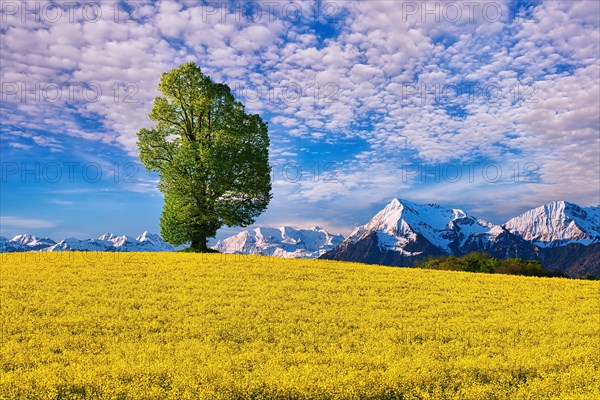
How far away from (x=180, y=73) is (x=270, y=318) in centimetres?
3367

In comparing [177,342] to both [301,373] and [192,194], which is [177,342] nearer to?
[301,373]

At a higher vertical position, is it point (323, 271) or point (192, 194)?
point (192, 194)

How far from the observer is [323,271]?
3497 centimetres

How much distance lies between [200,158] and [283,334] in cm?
3018

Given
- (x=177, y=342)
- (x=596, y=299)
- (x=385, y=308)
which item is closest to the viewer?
(x=177, y=342)

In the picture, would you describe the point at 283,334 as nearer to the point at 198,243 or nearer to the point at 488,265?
the point at 198,243

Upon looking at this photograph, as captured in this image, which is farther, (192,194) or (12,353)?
(192,194)

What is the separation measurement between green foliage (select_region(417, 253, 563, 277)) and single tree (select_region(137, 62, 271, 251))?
28.8m

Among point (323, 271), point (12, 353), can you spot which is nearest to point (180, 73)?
point (323, 271)

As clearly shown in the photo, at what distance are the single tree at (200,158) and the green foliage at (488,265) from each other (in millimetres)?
28823

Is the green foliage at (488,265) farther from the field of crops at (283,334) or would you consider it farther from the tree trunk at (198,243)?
the tree trunk at (198,243)

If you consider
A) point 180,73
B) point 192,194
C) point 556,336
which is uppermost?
point 180,73

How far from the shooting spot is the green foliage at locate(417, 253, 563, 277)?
57000mm

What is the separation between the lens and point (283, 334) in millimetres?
18234
